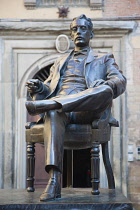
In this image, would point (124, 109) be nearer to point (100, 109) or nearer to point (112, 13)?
point (112, 13)

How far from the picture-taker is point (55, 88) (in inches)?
189

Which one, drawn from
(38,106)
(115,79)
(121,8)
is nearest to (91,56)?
(115,79)

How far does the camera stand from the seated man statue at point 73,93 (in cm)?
405

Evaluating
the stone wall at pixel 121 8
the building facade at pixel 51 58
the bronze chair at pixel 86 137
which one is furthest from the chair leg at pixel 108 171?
the stone wall at pixel 121 8

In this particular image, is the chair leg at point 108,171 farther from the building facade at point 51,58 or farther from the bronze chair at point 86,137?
the building facade at point 51,58

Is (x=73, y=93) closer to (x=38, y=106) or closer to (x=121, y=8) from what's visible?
(x=38, y=106)

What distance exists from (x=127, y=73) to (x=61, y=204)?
6.38m

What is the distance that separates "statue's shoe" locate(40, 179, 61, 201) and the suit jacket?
3.55 feet

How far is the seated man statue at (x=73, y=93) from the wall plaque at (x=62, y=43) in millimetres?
4775

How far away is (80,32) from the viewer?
4.91 meters

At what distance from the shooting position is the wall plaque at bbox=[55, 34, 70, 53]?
32.4ft

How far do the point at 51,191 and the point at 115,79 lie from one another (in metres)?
1.37

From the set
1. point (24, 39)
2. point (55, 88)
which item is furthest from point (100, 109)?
point (24, 39)

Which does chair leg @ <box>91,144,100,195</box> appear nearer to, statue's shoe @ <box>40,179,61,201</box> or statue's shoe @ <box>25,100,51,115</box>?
statue's shoe @ <box>40,179,61,201</box>
